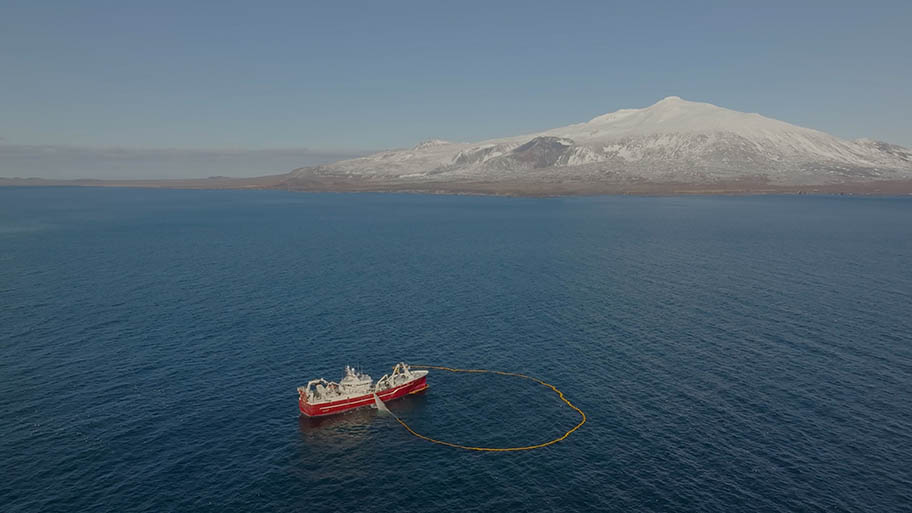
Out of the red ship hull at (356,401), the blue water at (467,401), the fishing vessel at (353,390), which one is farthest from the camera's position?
the fishing vessel at (353,390)

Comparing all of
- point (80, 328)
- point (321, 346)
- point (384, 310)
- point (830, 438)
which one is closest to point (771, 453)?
point (830, 438)

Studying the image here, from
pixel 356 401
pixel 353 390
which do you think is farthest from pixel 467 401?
pixel 353 390

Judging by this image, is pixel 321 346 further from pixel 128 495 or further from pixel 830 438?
pixel 830 438

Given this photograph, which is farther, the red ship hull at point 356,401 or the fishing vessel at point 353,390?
the fishing vessel at point 353,390

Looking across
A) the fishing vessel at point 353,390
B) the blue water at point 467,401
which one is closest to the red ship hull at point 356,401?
Result: the fishing vessel at point 353,390

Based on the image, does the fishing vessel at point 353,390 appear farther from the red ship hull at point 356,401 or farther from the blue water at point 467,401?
the blue water at point 467,401

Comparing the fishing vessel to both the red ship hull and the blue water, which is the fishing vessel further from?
Answer: the blue water

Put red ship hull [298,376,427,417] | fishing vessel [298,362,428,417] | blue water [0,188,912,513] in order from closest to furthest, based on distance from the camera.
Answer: blue water [0,188,912,513]
red ship hull [298,376,427,417]
fishing vessel [298,362,428,417]

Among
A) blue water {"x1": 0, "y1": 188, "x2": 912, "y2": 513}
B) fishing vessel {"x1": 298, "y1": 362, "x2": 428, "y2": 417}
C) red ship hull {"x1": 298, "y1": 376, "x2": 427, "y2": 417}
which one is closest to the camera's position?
blue water {"x1": 0, "y1": 188, "x2": 912, "y2": 513}

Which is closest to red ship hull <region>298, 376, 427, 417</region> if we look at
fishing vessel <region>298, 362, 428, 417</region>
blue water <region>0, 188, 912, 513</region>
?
fishing vessel <region>298, 362, 428, 417</region>

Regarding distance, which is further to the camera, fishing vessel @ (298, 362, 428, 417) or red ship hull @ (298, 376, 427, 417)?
fishing vessel @ (298, 362, 428, 417)
